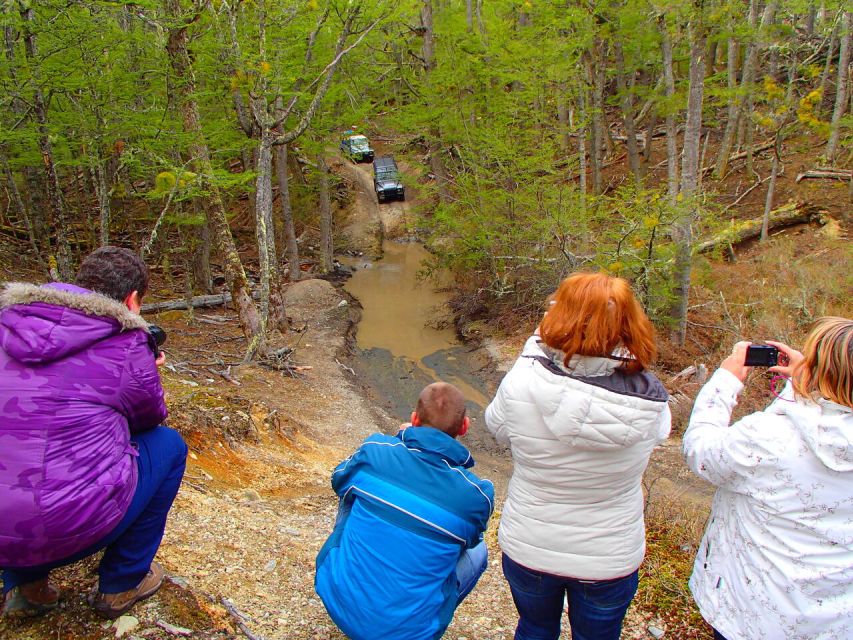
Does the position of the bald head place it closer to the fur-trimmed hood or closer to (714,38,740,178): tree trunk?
the fur-trimmed hood

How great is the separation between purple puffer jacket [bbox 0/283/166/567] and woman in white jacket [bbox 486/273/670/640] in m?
1.44

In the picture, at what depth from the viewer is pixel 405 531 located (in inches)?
86.4

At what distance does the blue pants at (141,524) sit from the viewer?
241cm

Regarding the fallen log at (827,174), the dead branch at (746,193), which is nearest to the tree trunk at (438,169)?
the dead branch at (746,193)

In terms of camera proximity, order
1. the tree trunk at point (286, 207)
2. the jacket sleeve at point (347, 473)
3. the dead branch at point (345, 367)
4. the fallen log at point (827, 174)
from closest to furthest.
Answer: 1. the jacket sleeve at point (347, 473)
2. the dead branch at point (345, 367)
3. the fallen log at point (827, 174)
4. the tree trunk at point (286, 207)

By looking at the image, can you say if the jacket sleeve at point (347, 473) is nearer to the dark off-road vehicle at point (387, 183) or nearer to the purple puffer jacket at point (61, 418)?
the purple puffer jacket at point (61, 418)

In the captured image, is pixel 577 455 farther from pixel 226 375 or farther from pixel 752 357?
pixel 226 375

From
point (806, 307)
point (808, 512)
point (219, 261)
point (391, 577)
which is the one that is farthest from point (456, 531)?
point (219, 261)

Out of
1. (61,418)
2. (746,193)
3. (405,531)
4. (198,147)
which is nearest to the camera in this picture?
(61,418)

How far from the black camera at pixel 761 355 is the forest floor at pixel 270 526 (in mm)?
1897

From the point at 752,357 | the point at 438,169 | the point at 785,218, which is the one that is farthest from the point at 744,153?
the point at 752,357

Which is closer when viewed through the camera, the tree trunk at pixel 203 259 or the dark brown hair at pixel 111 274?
the dark brown hair at pixel 111 274

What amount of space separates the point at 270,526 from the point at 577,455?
114 inches

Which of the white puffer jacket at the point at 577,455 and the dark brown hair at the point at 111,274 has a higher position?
the dark brown hair at the point at 111,274
